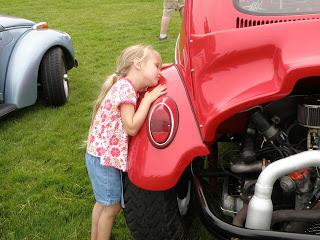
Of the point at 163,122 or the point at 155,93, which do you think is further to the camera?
the point at 155,93

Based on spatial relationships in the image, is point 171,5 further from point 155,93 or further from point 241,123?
point 155,93

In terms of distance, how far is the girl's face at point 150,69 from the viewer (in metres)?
2.66

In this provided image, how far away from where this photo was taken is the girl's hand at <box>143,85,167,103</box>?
2.55 meters

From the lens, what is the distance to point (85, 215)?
3.38 meters

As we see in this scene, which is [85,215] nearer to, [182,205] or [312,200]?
[182,205]

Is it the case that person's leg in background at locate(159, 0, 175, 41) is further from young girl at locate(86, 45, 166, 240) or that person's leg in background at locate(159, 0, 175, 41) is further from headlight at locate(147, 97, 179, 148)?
headlight at locate(147, 97, 179, 148)

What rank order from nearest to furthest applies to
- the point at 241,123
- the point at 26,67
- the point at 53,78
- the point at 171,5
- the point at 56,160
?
the point at 241,123, the point at 56,160, the point at 26,67, the point at 53,78, the point at 171,5

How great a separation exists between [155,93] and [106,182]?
1.84 feet

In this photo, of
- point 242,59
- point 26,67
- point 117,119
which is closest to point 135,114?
point 117,119

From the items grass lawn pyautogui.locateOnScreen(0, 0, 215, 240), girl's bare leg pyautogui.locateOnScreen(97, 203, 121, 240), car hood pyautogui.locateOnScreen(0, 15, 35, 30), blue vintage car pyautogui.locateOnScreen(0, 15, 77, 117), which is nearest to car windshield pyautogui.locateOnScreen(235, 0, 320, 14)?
girl's bare leg pyautogui.locateOnScreen(97, 203, 121, 240)

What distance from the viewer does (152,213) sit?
2.50 metres

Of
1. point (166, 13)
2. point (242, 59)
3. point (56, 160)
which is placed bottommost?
point (56, 160)

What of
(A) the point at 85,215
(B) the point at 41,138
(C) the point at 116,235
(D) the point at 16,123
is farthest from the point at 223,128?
(D) the point at 16,123

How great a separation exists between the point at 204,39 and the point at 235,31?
18 centimetres
